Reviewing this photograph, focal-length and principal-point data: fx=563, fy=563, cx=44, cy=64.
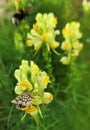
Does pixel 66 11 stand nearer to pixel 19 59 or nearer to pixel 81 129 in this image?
pixel 19 59

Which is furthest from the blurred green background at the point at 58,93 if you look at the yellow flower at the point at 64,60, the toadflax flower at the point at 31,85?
the toadflax flower at the point at 31,85

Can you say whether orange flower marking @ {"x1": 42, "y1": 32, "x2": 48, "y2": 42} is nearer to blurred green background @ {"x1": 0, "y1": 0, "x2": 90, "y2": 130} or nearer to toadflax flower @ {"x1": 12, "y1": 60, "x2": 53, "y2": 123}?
blurred green background @ {"x1": 0, "y1": 0, "x2": 90, "y2": 130}

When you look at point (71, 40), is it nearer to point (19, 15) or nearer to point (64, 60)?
point (64, 60)

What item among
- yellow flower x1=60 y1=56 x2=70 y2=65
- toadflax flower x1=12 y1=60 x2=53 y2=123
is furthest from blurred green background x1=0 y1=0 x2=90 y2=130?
toadflax flower x1=12 y1=60 x2=53 y2=123

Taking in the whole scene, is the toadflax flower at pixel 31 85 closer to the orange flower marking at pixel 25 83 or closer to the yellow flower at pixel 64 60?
the orange flower marking at pixel 25 83

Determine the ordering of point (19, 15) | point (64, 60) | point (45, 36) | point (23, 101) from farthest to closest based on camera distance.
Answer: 1. point (64, 60)
2. point (19, 15)
3. point (45, 36)
4. point (23, 101)

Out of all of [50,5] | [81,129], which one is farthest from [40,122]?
[50,5]

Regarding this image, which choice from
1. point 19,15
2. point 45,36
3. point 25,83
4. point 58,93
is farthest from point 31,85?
point 58,93

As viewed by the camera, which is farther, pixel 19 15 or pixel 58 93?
pixel 58 93
